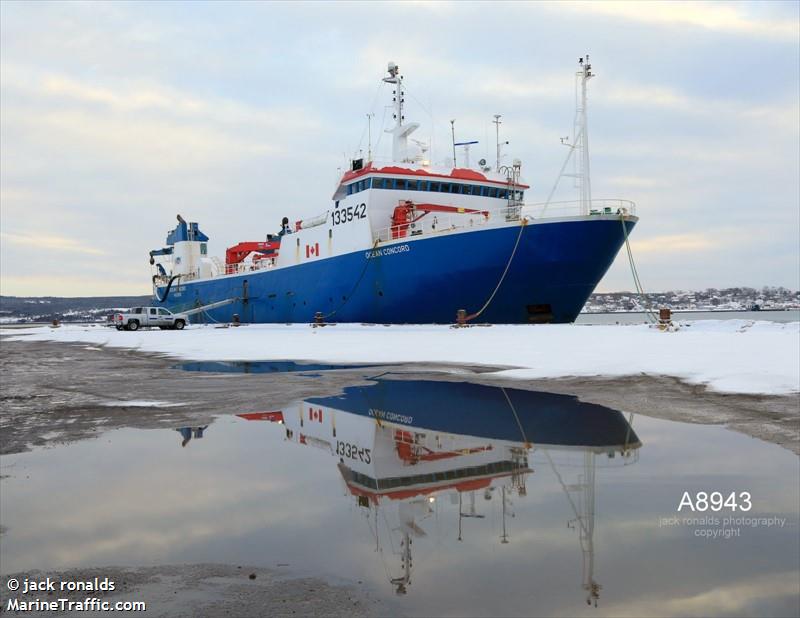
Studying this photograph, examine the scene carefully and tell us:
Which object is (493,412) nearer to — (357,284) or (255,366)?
(255,366)

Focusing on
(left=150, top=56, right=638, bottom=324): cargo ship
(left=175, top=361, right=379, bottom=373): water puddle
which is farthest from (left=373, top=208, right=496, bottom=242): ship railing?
(left=175, top=361, right=379, bottom=373): water puddle

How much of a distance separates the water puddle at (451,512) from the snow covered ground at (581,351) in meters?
5.16

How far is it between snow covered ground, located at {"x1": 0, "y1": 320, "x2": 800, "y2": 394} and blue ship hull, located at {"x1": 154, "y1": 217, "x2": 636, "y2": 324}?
1.64m

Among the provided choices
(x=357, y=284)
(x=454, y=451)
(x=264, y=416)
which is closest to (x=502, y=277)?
(x=357, y=284)

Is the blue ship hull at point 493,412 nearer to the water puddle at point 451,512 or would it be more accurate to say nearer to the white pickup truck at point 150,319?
the water puddle at point 451,512

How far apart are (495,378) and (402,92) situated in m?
30.0

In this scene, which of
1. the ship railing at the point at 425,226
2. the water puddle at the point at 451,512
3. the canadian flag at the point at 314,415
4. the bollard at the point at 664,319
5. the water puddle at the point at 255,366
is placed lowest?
the water puddle at the point at 451,512

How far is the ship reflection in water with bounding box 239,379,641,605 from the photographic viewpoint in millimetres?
4133

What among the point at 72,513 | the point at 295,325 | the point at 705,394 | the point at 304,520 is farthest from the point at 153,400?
the point at 295,325

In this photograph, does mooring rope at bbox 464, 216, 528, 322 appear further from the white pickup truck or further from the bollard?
the white pickup truck

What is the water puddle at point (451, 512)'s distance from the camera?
3279 mm

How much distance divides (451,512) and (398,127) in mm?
35508

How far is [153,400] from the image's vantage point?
9.95 m

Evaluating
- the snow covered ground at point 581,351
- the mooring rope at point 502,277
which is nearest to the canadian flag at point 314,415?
the snow covered ground at point 581,351
